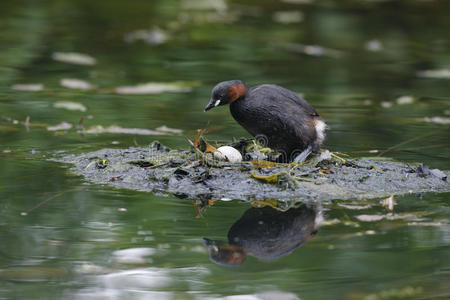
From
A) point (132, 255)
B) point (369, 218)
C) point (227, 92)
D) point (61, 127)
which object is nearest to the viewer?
point (132, 255)

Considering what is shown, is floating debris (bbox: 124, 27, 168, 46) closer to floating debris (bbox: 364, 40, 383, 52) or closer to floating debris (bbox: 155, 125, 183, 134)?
floating debris (bbox: 364, 40, 383, 52)

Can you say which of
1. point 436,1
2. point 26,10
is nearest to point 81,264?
point 26,10

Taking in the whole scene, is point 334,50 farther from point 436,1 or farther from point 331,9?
point 436,1

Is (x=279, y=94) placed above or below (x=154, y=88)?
above

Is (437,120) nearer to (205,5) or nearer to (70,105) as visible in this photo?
(70,105)

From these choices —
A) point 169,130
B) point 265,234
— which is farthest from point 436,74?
point 265,234

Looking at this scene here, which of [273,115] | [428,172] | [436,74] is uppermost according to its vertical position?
[273,115]

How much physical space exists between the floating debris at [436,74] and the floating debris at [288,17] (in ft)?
13.3

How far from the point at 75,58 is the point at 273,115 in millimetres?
5963

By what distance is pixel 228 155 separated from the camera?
5.55 m

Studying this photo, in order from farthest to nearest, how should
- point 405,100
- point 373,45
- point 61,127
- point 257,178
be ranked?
point 373,45, point 405,100, point 61,127, point 257,178

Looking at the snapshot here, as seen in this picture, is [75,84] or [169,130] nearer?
[169,130]

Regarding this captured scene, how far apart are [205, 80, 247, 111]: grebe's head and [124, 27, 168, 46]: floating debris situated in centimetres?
681

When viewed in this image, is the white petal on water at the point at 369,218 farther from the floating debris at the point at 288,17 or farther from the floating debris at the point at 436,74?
the floating debris at the point at 288,17
